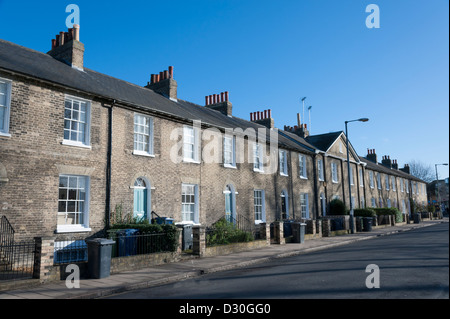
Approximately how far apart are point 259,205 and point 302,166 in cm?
664

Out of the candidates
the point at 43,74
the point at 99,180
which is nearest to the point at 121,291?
the point at 99,180

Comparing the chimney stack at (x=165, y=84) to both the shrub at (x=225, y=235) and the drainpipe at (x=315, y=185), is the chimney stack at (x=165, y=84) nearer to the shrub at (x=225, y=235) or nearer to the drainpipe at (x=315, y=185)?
the shrub at (x=225, y=235)

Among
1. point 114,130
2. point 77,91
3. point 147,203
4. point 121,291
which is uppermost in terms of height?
point 77,91

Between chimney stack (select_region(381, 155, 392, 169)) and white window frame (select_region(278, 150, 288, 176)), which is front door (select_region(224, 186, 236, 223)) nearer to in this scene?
white window frame (select_region(278, 150, 288, 176))

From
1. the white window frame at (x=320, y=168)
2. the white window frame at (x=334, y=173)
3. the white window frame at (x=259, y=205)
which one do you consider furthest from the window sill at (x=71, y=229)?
the white window frame at (x=334, y=173)

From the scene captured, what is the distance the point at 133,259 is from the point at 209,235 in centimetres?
492

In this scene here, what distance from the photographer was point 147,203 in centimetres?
1520

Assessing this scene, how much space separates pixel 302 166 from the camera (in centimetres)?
2697

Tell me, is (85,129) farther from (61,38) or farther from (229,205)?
(229,205)

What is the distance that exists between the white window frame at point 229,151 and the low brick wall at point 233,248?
4739 mm

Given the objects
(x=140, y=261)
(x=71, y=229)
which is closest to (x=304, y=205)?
(x=140, y=261)

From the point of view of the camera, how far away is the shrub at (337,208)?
2900 centimetres

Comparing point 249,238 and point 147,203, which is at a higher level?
point 147,203
